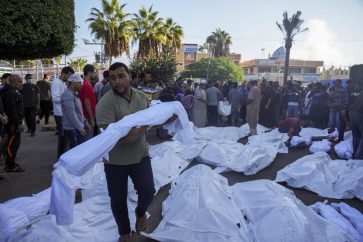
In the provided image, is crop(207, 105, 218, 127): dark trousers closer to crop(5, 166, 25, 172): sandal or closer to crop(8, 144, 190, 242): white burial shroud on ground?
crop(8, 144, 190, 242): white burial shroud on ground

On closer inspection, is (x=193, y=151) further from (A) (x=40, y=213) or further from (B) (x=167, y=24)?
(B) (x=167, y=24)

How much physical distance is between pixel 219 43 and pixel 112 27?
109 ft

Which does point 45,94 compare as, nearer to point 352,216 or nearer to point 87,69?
point 87,69

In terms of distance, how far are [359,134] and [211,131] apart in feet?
13.9

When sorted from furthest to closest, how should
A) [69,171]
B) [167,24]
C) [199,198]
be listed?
[167,24] → [199,198] → [69,171]

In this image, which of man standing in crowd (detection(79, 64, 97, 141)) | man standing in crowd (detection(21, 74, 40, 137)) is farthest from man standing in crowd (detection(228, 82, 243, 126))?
man standing in crowd (detection(79, 64, 97, 141))

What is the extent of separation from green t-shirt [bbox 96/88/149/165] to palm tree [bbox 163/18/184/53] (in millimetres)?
30101

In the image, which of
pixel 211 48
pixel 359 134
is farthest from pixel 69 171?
pixel 211 48

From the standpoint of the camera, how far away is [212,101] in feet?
38.3

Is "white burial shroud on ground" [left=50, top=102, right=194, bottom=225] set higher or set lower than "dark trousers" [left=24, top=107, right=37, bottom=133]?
higher

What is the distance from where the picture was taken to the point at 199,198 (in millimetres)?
3549

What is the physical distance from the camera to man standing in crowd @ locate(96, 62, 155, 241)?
9.43ft

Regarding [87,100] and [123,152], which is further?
[87,100]

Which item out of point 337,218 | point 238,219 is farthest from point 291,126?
point 238,219
